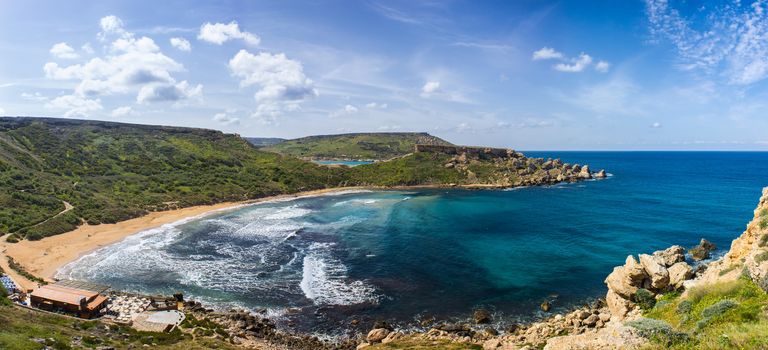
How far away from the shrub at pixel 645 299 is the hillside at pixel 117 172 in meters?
68.0

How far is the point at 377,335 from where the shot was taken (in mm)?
28500

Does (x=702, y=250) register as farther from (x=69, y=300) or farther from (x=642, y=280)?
(x=69, y=300)

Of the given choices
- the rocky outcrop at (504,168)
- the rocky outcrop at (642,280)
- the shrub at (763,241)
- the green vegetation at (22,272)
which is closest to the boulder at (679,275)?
the rocky outcrop at (642,280)

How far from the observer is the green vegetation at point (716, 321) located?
11094mm

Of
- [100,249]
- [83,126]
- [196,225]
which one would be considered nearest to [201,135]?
[83,126]

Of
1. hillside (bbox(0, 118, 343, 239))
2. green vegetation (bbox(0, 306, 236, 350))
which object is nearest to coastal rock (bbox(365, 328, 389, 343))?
green vegetation (bbox(0, 306, 236, 350))

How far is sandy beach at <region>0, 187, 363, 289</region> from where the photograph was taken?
4178 centimetres

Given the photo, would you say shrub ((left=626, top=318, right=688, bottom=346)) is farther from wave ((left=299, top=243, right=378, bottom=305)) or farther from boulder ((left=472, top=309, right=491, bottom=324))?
wave ((left=299, top=243, right=378, bottom=305))

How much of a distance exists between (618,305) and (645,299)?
2.20 meters

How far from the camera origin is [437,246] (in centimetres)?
5197

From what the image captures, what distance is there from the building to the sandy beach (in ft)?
26.0

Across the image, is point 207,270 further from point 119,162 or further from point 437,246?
point 119,162

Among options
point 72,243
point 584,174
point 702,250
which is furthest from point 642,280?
point 584,174

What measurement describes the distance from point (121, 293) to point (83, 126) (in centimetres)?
11387
